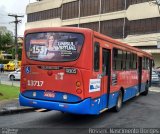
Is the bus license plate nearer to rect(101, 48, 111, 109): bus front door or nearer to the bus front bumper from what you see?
the bus front bumper

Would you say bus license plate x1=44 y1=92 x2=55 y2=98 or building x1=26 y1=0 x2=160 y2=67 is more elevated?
building x1=26 y1=0 x2=160 y2=67

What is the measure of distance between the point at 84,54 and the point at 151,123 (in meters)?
3.45

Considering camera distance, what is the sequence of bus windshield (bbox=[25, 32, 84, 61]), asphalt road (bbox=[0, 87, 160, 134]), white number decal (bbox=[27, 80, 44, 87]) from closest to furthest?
1. asphalt road (bbox=[0, 87, 160, 134])
2. bus windshield (bbox=[25, 32, 84, 61])
3. white number decal (bbox=[27, 80, 44, 87])

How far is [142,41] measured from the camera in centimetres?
6169

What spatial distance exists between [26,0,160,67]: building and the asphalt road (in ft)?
123

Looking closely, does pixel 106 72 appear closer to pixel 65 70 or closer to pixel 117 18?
pixel 65 70

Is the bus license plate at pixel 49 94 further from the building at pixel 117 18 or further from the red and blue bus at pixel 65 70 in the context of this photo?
the building at pixel 117 18

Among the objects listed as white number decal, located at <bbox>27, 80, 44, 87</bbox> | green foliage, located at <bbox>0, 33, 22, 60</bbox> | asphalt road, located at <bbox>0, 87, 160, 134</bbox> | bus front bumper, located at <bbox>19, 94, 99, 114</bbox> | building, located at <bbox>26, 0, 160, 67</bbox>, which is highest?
building, located at <bbox>26, 0, 160, 67</bbox>

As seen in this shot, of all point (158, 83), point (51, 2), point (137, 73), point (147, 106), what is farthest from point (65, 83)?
point (51, 2)

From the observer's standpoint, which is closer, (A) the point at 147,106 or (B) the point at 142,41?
(A) the point at 147,106

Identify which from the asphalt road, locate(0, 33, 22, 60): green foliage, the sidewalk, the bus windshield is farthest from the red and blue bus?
locate(0, 33, 22, 60): green foliage

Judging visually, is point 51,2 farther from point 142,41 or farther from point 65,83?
point 65,83

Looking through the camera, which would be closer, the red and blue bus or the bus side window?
the red and blue bus

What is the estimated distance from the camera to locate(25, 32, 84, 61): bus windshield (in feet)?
38.4
